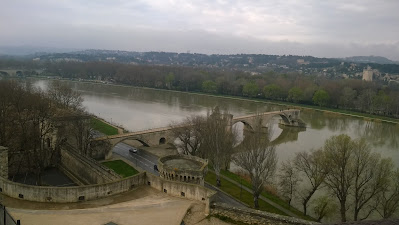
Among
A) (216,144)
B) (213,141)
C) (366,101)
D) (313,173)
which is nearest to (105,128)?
(213,141)

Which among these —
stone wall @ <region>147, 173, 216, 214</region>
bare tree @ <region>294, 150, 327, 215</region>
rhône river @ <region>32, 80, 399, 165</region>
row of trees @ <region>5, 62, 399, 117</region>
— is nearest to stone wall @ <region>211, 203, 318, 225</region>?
stone wall @ <region>147, 173, 216, 214</region>

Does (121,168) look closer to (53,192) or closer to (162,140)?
(162,140)

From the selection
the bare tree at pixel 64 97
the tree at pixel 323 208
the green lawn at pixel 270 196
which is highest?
the bare tree at pixel 64 97

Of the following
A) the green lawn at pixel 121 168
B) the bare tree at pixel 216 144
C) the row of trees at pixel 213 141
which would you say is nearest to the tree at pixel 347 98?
the row of trees at pixel 213 141

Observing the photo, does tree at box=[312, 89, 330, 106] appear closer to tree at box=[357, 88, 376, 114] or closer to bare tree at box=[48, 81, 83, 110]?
tree at box=[357, 88, 376, 114]

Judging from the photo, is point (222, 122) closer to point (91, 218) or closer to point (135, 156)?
point (135, 156)

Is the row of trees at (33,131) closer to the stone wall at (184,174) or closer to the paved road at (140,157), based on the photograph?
the paved road at (140,157)
